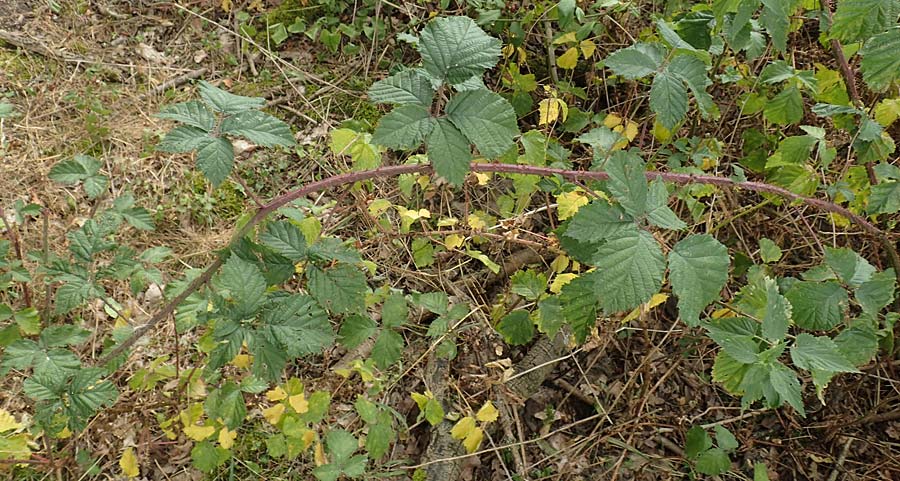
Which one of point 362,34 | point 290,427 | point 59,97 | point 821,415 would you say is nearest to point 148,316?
point 290,427

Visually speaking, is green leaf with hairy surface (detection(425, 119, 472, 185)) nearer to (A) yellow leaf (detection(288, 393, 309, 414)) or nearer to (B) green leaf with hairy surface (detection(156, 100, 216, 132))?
(B) green leaf with hairy surface (detection(156, 100, 216, 132))

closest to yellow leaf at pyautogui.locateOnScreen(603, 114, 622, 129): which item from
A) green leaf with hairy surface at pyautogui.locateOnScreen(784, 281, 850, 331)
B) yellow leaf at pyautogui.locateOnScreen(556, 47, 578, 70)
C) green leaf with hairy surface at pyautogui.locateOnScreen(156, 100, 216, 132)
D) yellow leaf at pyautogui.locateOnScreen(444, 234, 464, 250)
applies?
yellow leaf at pyautogui.locateOnScreen(556, 47, 578, 70)

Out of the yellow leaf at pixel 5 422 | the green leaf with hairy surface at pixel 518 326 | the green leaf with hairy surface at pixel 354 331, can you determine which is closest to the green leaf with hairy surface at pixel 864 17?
the green leaf with hairy surface at pixel 518 326

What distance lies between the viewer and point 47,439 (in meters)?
1.85

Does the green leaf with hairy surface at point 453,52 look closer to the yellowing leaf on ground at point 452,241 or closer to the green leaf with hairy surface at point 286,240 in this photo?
the green leaf with hairy surface at point 286,240

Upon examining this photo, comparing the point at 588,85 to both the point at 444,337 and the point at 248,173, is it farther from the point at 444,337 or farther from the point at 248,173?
the point at 248,173

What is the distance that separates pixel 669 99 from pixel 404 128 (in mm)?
632

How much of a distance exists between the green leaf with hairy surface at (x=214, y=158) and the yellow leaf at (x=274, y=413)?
838 mm

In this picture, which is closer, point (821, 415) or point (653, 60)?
point (653, 60)

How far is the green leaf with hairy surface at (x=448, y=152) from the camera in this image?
1229mm

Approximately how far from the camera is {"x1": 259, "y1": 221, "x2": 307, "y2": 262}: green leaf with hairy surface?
1.44m

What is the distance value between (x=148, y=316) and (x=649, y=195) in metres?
1.87

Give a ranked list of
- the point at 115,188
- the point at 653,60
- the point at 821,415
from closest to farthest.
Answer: the point at 653,60 < the point at 821,415 < the point at 115,188

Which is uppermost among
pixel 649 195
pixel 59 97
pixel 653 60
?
pixel 653 60
